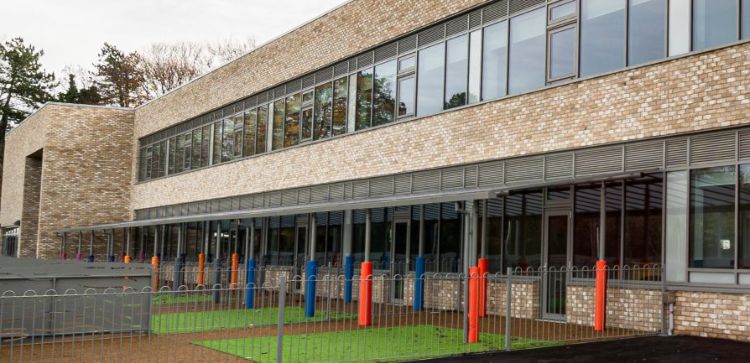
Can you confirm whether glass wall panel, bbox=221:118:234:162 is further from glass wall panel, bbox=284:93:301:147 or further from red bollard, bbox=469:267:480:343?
red bollard, bbox=469:267:480:343

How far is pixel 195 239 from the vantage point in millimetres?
36844

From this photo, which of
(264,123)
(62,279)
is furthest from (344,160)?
(62,279)

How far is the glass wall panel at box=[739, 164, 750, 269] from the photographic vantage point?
13.1 meters

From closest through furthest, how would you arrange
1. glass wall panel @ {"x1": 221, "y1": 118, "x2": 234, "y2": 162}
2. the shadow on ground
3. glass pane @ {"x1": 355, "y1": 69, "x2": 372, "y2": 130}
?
1. the shadow on ground
2. glass pane @ {"x1": 355, "y1": 69, "x2": 372, "y2": 130}
3. glass wall panel @ {"x1": 221, "y1": 118, "x2": 234, "y2": 162}

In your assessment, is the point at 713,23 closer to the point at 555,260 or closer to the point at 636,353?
the point at 555,260

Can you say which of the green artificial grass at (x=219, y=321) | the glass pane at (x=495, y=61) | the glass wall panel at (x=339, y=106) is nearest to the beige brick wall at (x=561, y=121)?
the glass pane at (x=495, y=61)

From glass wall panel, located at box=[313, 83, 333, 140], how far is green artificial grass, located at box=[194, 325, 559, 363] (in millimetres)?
12091

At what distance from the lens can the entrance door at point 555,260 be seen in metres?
16.5

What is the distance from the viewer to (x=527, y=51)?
57.9 feet

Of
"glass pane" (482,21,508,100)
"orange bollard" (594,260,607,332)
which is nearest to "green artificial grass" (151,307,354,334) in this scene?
"orange bollard" (594,260,607,332)

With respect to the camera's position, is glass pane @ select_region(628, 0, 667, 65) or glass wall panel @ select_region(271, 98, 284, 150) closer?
glass pane @ select_region(628, 0, 667, 65)

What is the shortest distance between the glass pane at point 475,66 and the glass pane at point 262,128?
11.8 metres

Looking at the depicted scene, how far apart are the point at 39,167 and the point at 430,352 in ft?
140

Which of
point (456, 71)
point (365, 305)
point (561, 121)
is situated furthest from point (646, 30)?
point (365, 305)
